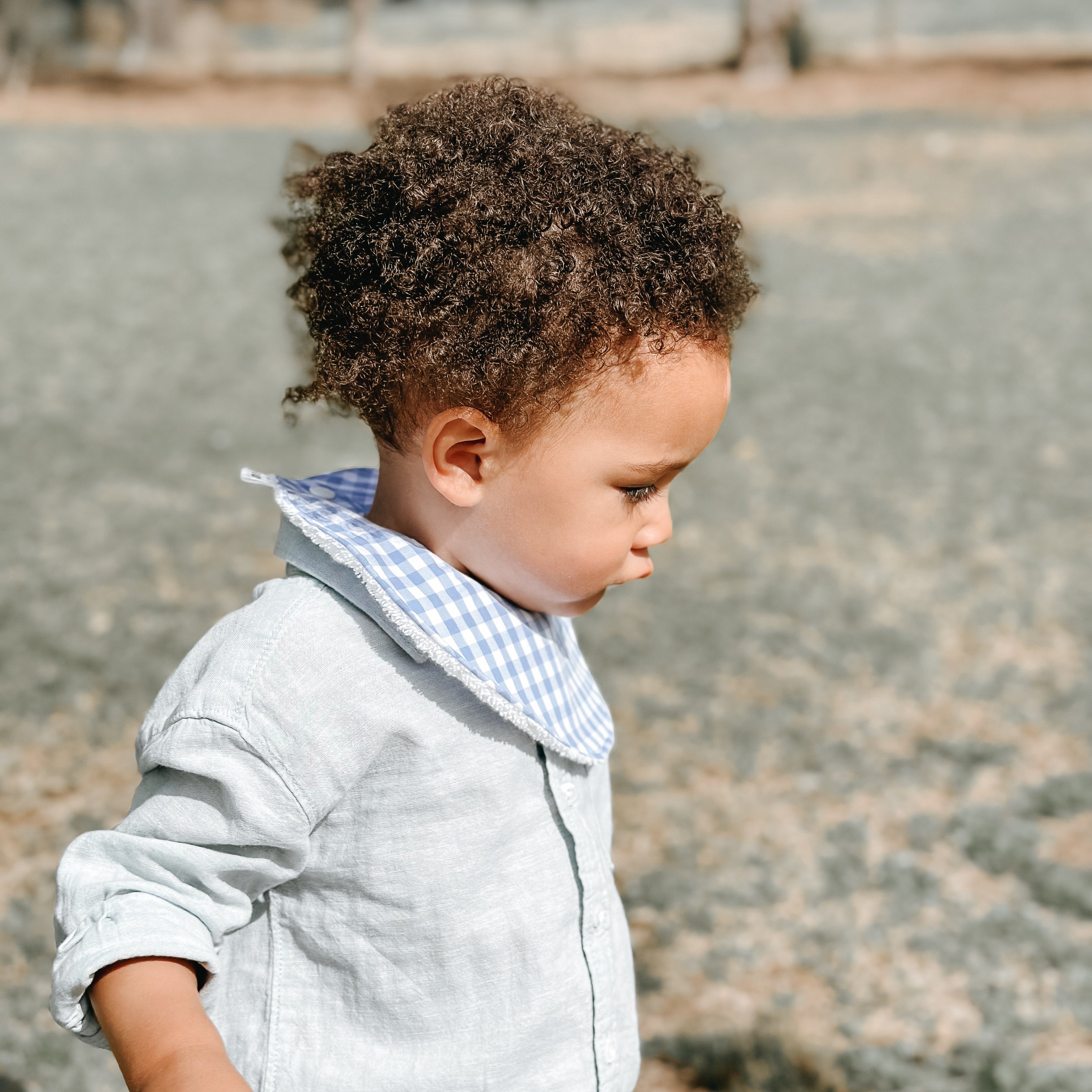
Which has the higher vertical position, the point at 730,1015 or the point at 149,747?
the point at 149,747

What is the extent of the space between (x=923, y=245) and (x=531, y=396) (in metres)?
9.64

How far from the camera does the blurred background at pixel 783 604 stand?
2660 mm

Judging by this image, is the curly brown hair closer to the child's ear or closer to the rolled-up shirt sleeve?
the child's ear

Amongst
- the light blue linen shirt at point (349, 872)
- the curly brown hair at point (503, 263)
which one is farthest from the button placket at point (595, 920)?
the curly brown hair at point (503, 263)

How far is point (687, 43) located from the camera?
24.3 meters

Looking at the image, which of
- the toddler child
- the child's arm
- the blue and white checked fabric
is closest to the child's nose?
the toddler child

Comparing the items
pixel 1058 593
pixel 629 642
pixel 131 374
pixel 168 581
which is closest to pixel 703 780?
pixel 629 642

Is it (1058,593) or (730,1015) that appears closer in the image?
(730,1015)

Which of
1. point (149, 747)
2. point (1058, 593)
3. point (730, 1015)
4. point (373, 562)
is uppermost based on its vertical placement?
point (373, 562)

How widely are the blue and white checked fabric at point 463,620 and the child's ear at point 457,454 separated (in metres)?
0.07

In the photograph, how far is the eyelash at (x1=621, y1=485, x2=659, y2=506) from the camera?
1.30 meters

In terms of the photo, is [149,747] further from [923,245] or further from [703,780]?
[923,245]

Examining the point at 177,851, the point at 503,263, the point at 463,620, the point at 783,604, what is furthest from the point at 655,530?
the point at 783,604

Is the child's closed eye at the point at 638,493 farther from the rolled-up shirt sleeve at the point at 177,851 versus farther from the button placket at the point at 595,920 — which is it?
the rolled-up shirt sleeve at the point at 177,851
